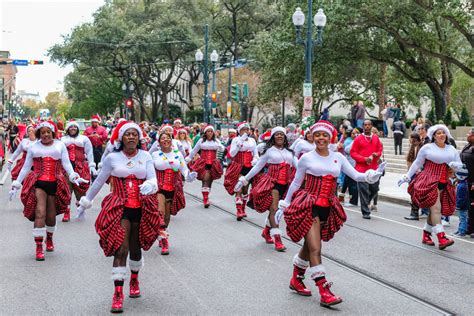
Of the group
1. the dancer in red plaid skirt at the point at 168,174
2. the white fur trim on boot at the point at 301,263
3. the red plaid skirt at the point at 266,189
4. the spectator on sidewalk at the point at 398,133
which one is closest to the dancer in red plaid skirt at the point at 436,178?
the red plaid skirt at the point at 266,189

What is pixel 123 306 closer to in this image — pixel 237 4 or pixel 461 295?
pixel 461 295

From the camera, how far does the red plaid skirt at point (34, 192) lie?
32.7 feet

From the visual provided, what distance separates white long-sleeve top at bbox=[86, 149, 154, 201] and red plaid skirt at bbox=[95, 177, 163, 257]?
0.08 meters

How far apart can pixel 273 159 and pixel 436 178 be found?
7.83 ft

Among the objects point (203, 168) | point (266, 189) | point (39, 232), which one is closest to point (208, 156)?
point (203, 168)

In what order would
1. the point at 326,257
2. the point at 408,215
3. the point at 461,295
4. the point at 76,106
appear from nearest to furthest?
the point at 461,295 → the point at 326,257 → the point at 408,215 → the point at 76,106

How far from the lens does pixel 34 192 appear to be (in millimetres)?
10000

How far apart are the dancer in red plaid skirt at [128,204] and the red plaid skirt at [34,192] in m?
2.79

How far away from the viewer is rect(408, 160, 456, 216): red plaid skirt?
10805mm

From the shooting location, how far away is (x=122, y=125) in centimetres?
748

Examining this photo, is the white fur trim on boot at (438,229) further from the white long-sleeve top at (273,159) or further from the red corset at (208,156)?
the red corset at (208,156)

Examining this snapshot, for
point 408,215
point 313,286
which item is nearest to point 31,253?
point 313,286

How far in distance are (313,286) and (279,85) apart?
2705 centimetres

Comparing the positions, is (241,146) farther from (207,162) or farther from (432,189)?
(432,189)
